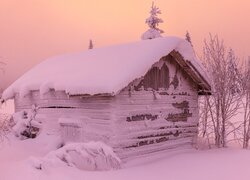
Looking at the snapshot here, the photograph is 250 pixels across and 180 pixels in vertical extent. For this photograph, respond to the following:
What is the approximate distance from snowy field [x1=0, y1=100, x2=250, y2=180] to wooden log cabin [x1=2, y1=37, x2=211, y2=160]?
0.79 meters

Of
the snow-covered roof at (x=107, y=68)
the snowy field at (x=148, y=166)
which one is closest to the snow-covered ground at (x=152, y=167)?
the snowy field at (x=148, y=166)

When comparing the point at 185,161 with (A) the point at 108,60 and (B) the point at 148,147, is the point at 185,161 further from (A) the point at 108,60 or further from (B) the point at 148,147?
(A) the point at 108,60

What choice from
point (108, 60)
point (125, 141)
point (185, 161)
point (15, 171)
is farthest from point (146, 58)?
point (15, 171)

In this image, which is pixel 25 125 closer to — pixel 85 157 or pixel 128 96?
pixel 128 96

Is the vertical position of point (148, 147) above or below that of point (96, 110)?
below

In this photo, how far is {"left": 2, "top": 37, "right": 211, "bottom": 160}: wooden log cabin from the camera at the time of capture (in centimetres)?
1296

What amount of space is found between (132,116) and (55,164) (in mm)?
4044

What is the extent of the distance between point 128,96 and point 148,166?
8.58 ft

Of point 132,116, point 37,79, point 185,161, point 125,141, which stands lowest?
point 185,161

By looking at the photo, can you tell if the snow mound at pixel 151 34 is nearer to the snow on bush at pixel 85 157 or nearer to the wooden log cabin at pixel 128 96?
the wooden log cabin at pixel 128 96

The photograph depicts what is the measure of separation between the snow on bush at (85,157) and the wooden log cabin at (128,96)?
3.28 ft

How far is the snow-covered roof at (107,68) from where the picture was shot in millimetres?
12587

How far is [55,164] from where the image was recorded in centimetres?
1036

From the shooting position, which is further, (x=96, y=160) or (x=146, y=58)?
(x=146, y=58)
